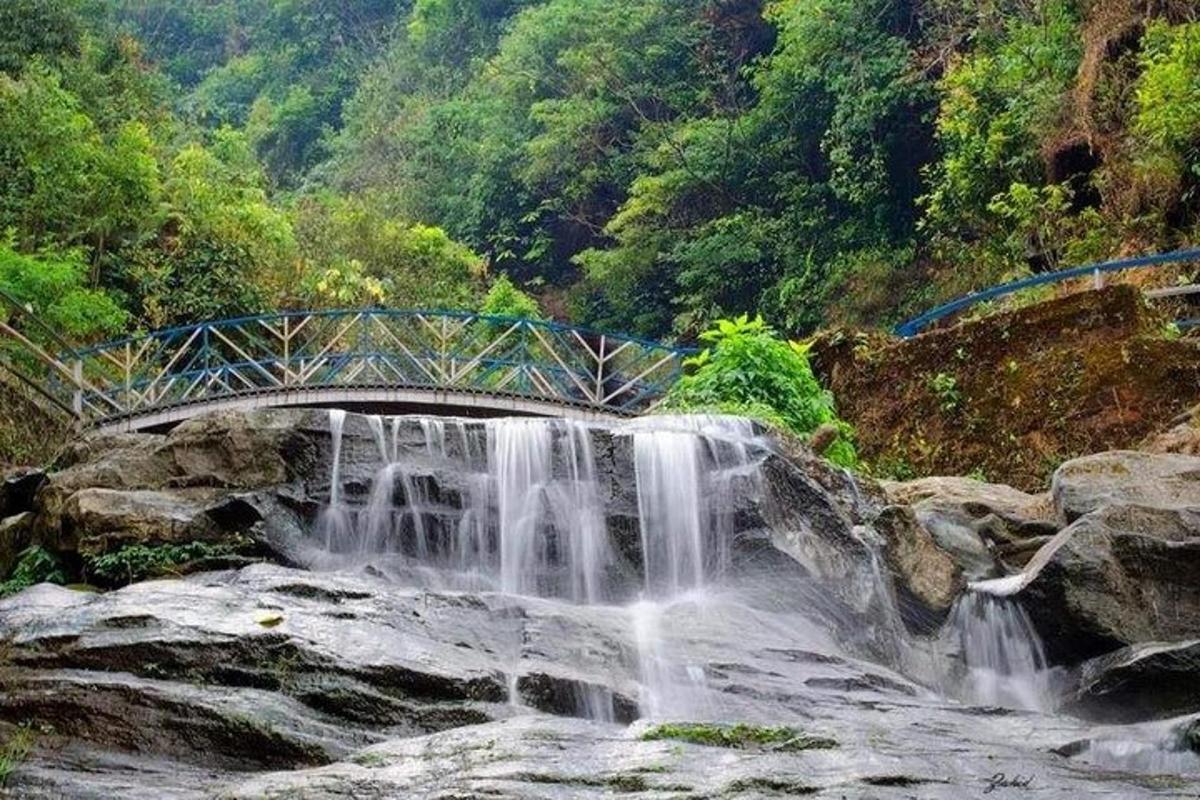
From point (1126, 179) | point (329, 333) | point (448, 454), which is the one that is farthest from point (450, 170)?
point (448, 454)

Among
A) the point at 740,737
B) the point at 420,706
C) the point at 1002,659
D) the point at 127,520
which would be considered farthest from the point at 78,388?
the point at 740,737

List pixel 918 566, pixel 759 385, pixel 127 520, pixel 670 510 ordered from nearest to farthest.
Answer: pixel 127 520 → pixel 918 566 → pixel 670 510 → pixel 759 385

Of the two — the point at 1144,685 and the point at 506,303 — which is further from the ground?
the point at 506,303

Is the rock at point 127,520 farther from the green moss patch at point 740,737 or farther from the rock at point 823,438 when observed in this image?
the rock at point 823,438

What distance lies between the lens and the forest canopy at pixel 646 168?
2022 centimetres

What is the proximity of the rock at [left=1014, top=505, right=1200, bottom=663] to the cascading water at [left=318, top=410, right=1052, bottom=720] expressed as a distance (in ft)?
0.90

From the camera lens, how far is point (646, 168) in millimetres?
32625

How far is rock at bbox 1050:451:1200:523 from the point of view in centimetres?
1095

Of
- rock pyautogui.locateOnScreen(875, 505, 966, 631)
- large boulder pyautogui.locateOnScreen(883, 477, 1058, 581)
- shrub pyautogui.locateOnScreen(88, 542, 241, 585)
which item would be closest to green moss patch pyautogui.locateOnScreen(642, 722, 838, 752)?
rock pyautogui.locateOnScreen(875, 505, 966, 631)

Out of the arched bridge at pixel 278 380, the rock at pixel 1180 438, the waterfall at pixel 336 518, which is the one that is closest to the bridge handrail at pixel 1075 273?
the rock at pixel 1180 438

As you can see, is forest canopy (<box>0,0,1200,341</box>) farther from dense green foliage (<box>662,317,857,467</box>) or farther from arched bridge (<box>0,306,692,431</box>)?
dense green foliage (<box>662,317,857,467</box>)

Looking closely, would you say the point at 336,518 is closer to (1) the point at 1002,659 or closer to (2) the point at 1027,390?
(1) the point at 1002,659

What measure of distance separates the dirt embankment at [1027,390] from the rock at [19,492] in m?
8.73

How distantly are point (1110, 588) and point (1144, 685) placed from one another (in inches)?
42.3
